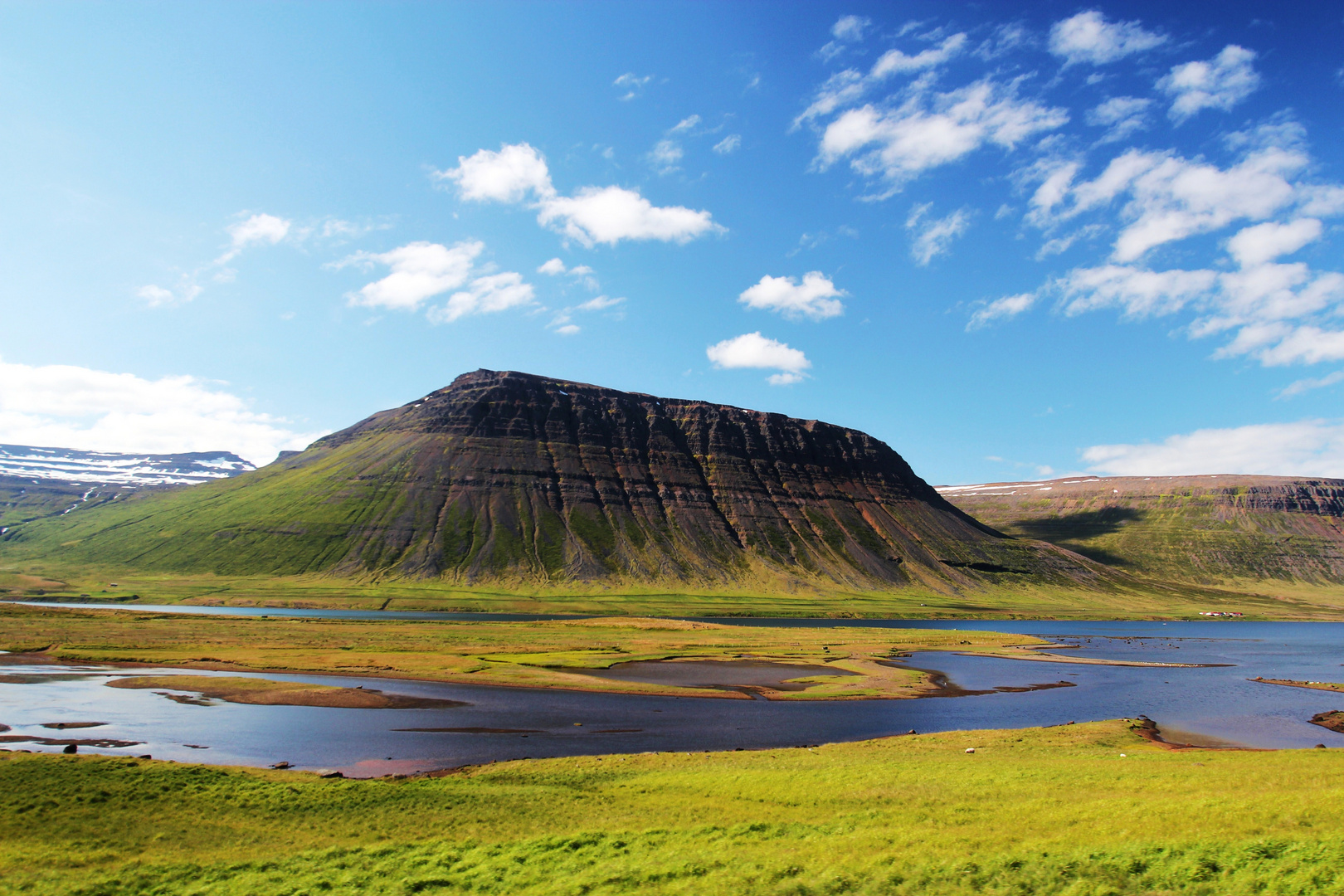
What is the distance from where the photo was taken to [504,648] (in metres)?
103

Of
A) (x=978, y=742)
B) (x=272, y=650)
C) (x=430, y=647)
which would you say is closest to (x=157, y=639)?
(x=272, y=650)

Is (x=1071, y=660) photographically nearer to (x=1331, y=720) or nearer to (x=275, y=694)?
(x=1331, y=720)

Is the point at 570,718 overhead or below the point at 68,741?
below

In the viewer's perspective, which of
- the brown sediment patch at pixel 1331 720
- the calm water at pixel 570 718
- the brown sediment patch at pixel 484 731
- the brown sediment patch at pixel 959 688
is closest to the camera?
the calm water at pixel 570 718

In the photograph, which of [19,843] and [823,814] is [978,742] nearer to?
[823,814]

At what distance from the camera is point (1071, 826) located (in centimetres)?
2477

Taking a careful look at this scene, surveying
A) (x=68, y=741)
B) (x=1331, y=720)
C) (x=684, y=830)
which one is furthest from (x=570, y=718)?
(x=1331, y=720)

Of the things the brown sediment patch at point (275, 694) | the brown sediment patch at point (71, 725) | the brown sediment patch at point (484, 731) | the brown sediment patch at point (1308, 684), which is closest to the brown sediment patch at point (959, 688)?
the brown sediment patch at point (1308, 684)

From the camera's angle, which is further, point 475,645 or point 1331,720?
point 475,645

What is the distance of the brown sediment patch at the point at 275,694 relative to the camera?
59.2 meters

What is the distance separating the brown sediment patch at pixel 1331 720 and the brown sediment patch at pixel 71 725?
89.9 meters

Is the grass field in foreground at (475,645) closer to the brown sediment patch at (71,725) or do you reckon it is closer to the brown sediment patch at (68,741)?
the brown sediment patch at (71,725)

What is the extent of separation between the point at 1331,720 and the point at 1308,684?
32347 mm

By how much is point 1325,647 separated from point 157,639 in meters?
205
